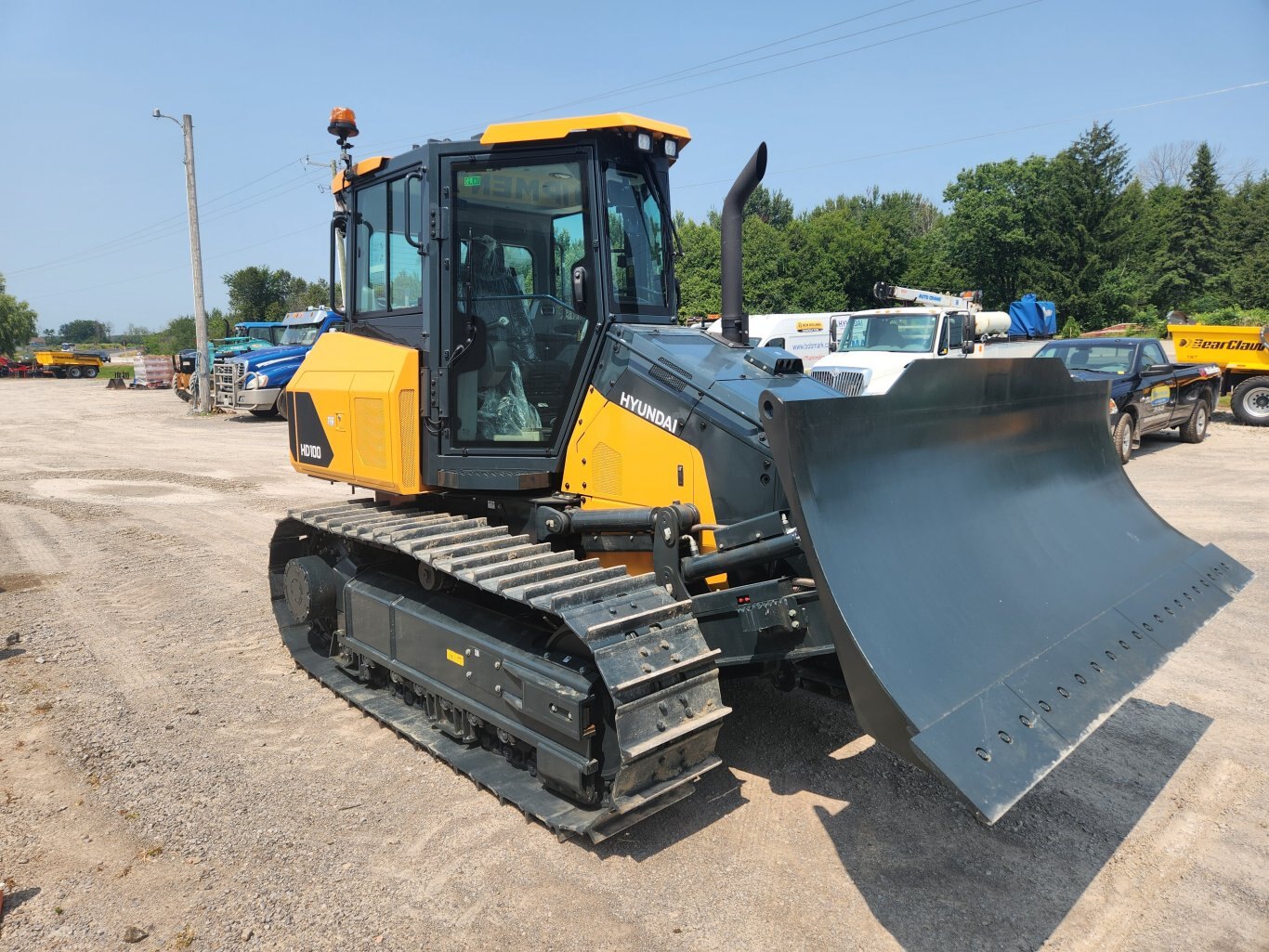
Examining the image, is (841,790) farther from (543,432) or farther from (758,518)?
(543,432)

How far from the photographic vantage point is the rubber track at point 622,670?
3.44 meters

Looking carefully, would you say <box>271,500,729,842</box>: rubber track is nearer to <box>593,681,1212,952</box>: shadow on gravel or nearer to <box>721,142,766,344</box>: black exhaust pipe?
<box>593,681,1212,952</box>: shadow on gravel

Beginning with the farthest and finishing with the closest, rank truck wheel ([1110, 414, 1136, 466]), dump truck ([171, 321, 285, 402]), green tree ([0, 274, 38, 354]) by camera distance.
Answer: green tree ([0, 274, 38, 354]) < dump truck ([171, 321, 285, 402]) < truck wheel ([1110, 414, 1136, 466])

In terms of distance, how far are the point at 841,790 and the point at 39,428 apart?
22.4 m

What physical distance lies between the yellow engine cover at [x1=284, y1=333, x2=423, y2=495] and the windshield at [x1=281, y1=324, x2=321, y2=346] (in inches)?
762

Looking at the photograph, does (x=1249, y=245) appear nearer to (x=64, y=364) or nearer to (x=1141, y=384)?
(x=1141, y=384)

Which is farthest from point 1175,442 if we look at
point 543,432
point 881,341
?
point 543,432

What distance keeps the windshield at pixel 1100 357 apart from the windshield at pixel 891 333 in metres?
1.76

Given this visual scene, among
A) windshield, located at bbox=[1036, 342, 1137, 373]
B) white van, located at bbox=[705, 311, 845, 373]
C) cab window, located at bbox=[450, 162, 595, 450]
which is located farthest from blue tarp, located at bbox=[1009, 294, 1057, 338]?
cab window, located at bbox=[450, 162, 595, 450]

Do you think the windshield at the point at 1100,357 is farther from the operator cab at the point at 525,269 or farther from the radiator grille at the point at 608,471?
the radiator grille at the point at 608,471

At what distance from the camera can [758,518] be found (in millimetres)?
3742

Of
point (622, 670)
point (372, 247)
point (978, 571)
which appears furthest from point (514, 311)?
point (978, 571)

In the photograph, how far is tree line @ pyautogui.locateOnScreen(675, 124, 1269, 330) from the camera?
154ft

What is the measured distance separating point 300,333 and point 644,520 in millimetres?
23134
